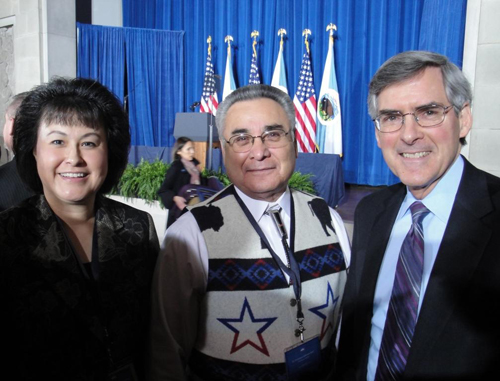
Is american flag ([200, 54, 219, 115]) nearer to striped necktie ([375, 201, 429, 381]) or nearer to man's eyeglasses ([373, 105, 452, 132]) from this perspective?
man's eyeglasses ([373, 105, 452, 132])

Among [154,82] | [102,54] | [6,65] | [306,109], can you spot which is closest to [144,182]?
[306,109]

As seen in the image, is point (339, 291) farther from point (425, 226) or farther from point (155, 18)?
point (155, 18)

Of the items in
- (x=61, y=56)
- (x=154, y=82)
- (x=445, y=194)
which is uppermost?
(x=61, y=56)

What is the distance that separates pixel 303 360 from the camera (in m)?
1.32

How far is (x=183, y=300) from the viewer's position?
50.6 inches

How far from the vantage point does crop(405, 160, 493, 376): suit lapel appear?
107 centimetres

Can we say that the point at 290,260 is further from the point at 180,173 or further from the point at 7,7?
the point at 7,7

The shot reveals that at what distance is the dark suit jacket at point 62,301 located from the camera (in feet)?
3.59

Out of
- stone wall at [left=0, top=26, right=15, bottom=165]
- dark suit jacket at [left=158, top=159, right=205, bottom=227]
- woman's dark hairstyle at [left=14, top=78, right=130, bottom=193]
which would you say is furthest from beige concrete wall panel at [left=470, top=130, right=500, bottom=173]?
stone wall at [left=0, top=26, right=15, bottom=165]

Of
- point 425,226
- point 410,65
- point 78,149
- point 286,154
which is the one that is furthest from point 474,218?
point 78,149

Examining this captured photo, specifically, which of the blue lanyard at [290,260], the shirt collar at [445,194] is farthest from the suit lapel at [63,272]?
the shirt collar at [445,194]

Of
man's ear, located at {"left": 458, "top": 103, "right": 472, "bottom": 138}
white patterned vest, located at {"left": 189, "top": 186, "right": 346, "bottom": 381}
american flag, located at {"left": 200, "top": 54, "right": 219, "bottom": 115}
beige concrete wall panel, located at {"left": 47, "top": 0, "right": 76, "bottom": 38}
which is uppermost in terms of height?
beige concrete wall panel, located at {"left": 47, "top": 0, "right": 76, "bottom": 38}

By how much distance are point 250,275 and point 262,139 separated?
437mm

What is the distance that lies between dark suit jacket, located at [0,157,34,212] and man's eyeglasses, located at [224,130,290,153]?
1.08 m
